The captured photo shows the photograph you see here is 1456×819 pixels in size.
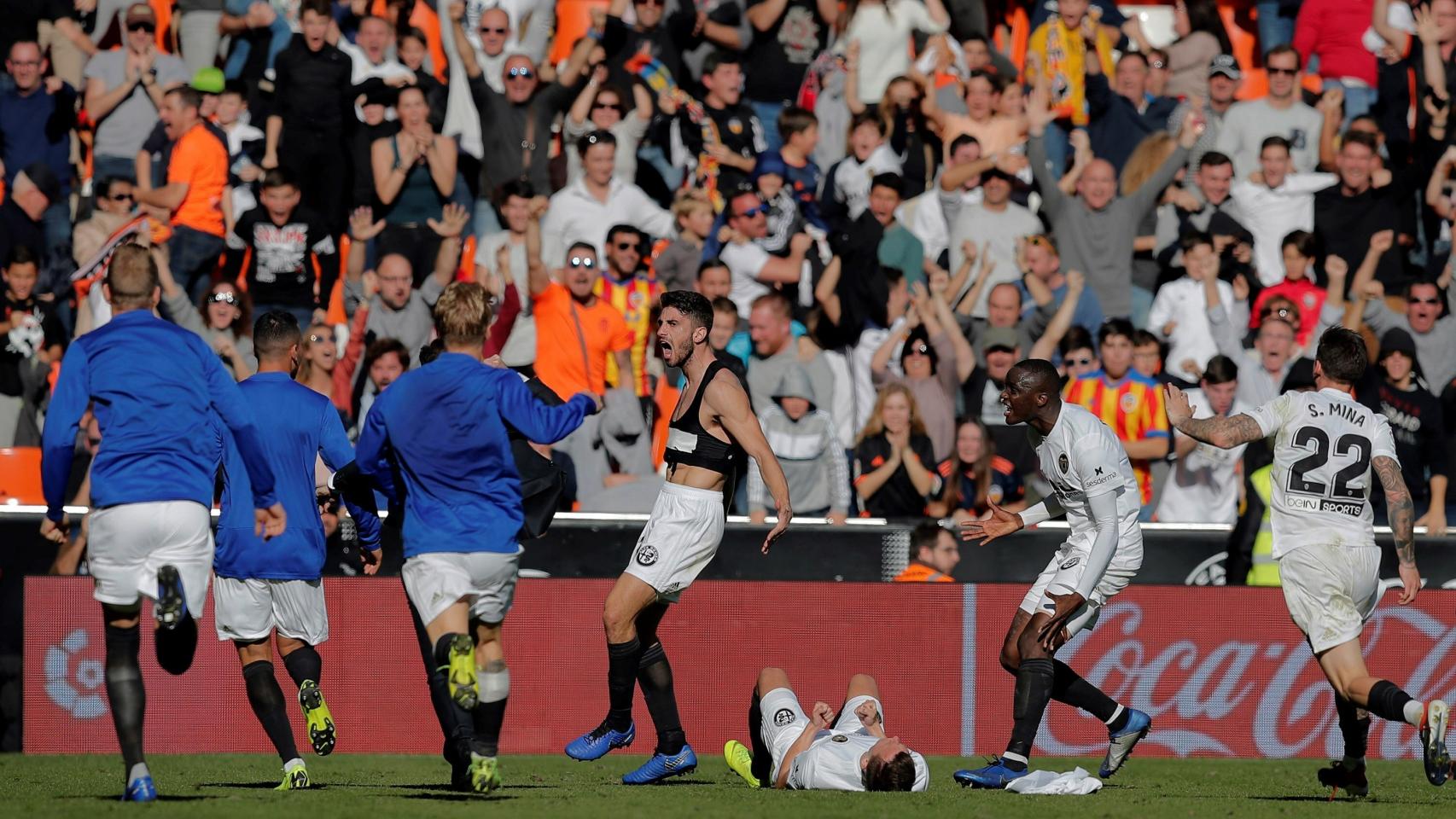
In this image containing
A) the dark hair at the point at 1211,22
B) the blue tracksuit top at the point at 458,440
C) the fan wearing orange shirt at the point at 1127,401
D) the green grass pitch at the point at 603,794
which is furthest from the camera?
the dark hair at the point at 1211,22

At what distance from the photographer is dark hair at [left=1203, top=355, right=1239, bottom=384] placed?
1456cm

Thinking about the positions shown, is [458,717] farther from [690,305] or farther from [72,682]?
[72,682]

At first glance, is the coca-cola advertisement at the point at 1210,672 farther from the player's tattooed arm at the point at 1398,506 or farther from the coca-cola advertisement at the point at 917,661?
the player's tattooed arm at the point at 1398,506

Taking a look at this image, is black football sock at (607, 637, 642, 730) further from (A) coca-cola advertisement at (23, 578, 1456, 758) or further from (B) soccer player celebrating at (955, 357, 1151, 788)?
(A) coca-cola advertisement at (23, 578, 1456, 758)

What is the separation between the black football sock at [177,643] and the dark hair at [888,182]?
8.74m

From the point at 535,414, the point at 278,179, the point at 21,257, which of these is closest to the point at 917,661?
the point at 535,414

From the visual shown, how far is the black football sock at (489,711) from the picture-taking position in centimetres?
890

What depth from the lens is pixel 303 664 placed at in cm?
996

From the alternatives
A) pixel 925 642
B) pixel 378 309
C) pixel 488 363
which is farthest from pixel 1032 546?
pixel 488 363

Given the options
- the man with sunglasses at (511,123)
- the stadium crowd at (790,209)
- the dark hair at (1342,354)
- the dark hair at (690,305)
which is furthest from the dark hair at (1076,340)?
the dark hair at (690,305)

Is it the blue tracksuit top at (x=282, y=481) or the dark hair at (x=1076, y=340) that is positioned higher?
the dark hair at (x=1076, y=340)

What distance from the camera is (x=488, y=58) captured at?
56.0 feet

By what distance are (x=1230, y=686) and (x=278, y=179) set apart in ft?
27.1

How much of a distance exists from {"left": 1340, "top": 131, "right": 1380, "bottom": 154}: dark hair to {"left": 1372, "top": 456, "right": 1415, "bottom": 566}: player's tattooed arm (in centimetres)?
731
